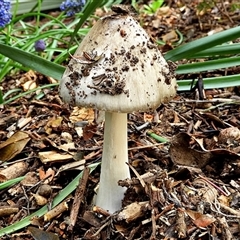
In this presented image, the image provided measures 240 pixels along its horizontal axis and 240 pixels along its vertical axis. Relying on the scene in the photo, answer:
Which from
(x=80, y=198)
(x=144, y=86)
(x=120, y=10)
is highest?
(x=120, y=10)

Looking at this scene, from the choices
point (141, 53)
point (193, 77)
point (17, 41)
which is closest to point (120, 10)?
point (141, 53)

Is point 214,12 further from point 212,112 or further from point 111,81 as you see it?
point 111,81

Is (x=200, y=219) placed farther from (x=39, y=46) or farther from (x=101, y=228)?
(x=39, y=46)

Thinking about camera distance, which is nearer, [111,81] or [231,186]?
[111,81]

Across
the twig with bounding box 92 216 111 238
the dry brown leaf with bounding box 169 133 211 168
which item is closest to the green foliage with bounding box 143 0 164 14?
the dry brown leaf with bounding box 169 133 211 168

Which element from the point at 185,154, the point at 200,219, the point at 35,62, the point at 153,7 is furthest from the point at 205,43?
the point at 153,7

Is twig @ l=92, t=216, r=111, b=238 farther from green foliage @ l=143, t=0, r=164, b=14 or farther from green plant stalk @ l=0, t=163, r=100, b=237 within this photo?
green foliage @ l=143, t=0, r=164, b=14
